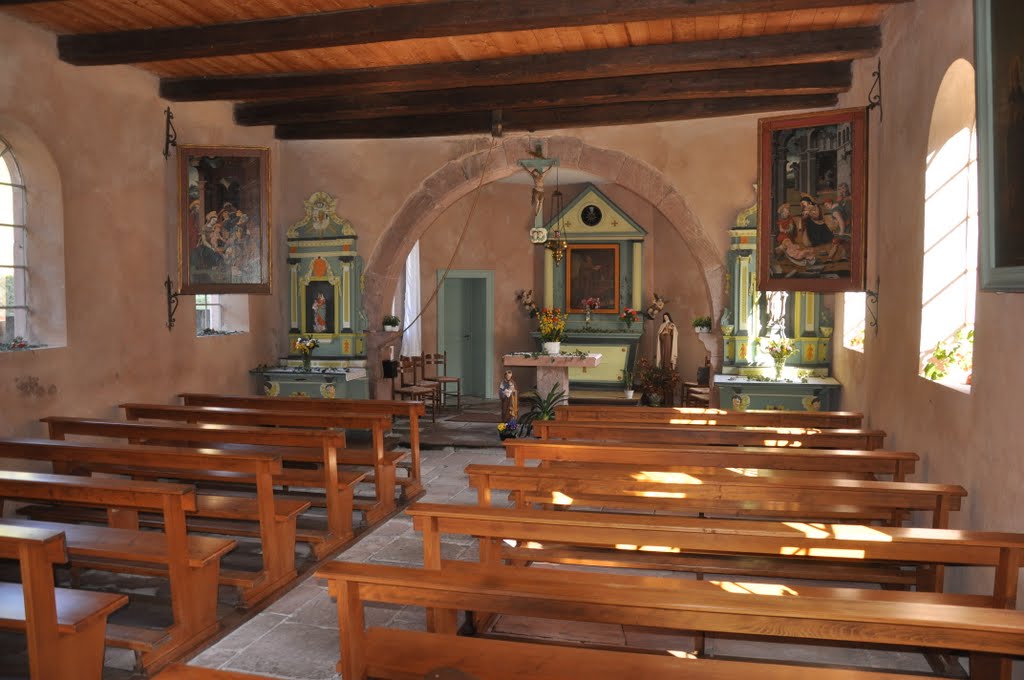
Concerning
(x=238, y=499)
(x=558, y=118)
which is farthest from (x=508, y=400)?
(x=238, y=499)

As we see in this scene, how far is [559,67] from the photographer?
7016 mm

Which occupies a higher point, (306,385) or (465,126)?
(465,126)

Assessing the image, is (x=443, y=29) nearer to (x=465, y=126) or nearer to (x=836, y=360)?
(x=465, y=126)

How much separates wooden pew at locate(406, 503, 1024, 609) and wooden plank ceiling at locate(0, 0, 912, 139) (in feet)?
11.9

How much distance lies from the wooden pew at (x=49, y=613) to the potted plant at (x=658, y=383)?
33.3 feet

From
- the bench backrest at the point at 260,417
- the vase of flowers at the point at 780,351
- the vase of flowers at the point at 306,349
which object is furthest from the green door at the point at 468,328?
the bench backrest at the point at 260,417

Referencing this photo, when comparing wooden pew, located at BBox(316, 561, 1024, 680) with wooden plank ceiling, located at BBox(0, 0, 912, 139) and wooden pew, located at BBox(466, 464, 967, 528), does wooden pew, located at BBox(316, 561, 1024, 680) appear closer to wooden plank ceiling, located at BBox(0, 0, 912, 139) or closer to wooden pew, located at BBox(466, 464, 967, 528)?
wooden pew, located at BBox(466, 464, 967, 528)

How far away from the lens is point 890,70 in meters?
6.08

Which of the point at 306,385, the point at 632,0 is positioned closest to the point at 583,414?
the point at 632,0

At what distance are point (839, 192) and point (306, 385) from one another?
6.11 metres

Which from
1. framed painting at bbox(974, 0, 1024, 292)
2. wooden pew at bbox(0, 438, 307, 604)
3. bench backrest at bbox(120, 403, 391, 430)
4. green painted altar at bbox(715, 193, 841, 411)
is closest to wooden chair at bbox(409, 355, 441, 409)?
green painted altar at bbox(715, 193, 841, 411)

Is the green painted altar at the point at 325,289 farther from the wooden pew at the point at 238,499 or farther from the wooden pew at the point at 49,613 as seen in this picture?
the wooden pew at the point at 49,613

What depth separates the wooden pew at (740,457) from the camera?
14.8ft

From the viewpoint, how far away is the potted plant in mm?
12672
